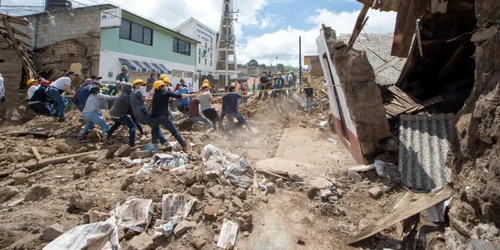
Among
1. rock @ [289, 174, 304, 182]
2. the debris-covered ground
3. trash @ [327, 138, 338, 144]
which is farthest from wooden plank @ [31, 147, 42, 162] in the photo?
trash @ [327, 138, 338, 144]

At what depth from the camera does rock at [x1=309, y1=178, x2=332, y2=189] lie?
4.29 m

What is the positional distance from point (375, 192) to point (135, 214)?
3.32 m

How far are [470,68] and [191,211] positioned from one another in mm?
6294

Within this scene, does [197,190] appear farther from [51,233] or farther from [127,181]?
[51,233]

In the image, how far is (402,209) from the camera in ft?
10.6

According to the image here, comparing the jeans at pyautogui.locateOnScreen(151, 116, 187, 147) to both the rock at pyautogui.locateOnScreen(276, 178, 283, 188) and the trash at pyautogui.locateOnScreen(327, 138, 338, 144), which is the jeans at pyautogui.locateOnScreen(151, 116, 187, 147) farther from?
the trash at pyautogui.locateOnScreen(327, 138, 338, 144)

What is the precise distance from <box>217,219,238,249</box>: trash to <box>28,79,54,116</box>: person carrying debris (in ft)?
23.7

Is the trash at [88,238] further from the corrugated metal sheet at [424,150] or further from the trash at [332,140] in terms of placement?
the trash at [332,140]

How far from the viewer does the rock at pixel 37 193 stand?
12.5ft

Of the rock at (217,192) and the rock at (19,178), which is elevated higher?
the rock at (217,192)

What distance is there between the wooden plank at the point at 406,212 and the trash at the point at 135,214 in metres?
2.43

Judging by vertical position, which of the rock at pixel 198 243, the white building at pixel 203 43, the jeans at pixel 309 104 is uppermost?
the white building at pixel 203 43

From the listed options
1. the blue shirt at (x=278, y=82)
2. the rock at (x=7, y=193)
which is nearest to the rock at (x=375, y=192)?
the rock at (x=7, y=193)

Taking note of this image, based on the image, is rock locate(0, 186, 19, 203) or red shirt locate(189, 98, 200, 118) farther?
red shirt locate(189, 98, 200, 118)
